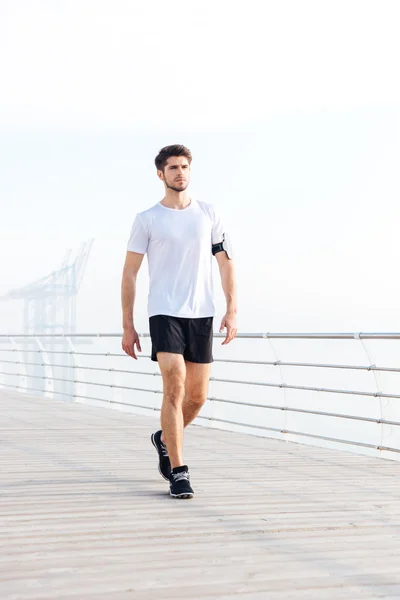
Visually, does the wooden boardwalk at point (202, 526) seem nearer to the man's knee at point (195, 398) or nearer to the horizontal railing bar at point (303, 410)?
the horizontal railing bar at point (303, 410)

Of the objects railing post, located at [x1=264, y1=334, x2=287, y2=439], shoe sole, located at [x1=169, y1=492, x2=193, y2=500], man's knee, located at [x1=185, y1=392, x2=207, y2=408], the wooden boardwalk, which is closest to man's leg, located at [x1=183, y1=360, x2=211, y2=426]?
man's knee, located at [x1=185, y1=392, x2=207, y2=408]

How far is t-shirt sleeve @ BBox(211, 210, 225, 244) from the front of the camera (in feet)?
14.0

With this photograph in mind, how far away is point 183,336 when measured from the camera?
162 inches

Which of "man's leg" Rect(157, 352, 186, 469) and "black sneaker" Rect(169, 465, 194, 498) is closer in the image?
"black sneaker" Rect(169, 465, 194, 498)

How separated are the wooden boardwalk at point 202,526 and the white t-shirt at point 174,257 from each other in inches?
33.3

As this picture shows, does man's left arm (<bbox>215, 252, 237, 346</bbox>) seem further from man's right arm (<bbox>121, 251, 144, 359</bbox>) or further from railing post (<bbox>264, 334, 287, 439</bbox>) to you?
railing post (<bbox>264, 334, 287, 439</bbox>)

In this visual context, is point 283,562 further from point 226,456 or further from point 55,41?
point 55,41

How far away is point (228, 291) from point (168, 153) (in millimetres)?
701

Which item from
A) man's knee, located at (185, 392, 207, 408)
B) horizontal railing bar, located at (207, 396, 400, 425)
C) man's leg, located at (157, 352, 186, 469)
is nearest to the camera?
man's leg, located at (157, 352, 186, 469)

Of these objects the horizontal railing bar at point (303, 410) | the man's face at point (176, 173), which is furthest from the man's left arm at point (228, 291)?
A: the horizontal railing bar at point (303, 410)

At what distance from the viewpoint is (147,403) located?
371 inches

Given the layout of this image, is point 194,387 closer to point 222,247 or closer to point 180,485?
point 180,485

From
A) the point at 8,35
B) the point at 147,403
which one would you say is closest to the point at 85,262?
the point at 8,35

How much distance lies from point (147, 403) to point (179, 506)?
18.8ft
